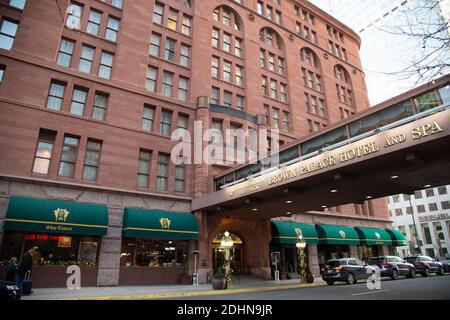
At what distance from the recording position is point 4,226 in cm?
1709

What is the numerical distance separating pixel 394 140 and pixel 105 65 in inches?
870

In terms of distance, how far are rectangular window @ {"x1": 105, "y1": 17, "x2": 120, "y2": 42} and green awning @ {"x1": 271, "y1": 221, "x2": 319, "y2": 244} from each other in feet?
72.3

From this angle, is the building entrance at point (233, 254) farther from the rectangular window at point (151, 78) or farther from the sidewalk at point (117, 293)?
the rectangular window at point (151, 78)

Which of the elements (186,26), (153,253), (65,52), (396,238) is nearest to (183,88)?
(186,26)

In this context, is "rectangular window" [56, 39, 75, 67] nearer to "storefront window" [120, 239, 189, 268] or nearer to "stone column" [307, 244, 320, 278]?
"storefront window" [120, 239, 189, 268]

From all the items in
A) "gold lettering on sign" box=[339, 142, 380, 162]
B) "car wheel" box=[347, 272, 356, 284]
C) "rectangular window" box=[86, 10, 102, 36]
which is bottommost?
"car wheel" box=[347, 272, 356, 284]

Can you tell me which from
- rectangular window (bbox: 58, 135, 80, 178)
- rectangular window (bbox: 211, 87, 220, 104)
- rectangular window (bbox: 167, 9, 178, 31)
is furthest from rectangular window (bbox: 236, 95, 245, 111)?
rectangular window (bbox: 58, 135, 80, 178)

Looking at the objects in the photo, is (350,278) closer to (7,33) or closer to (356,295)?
(356,295)

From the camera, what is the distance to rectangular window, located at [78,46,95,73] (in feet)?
79.7

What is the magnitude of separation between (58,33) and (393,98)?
2342cm

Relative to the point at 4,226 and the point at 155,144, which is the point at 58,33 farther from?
the point at 4,226

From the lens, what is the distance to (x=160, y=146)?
25469mm

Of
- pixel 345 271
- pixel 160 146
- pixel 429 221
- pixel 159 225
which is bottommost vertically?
pixel 345 271
